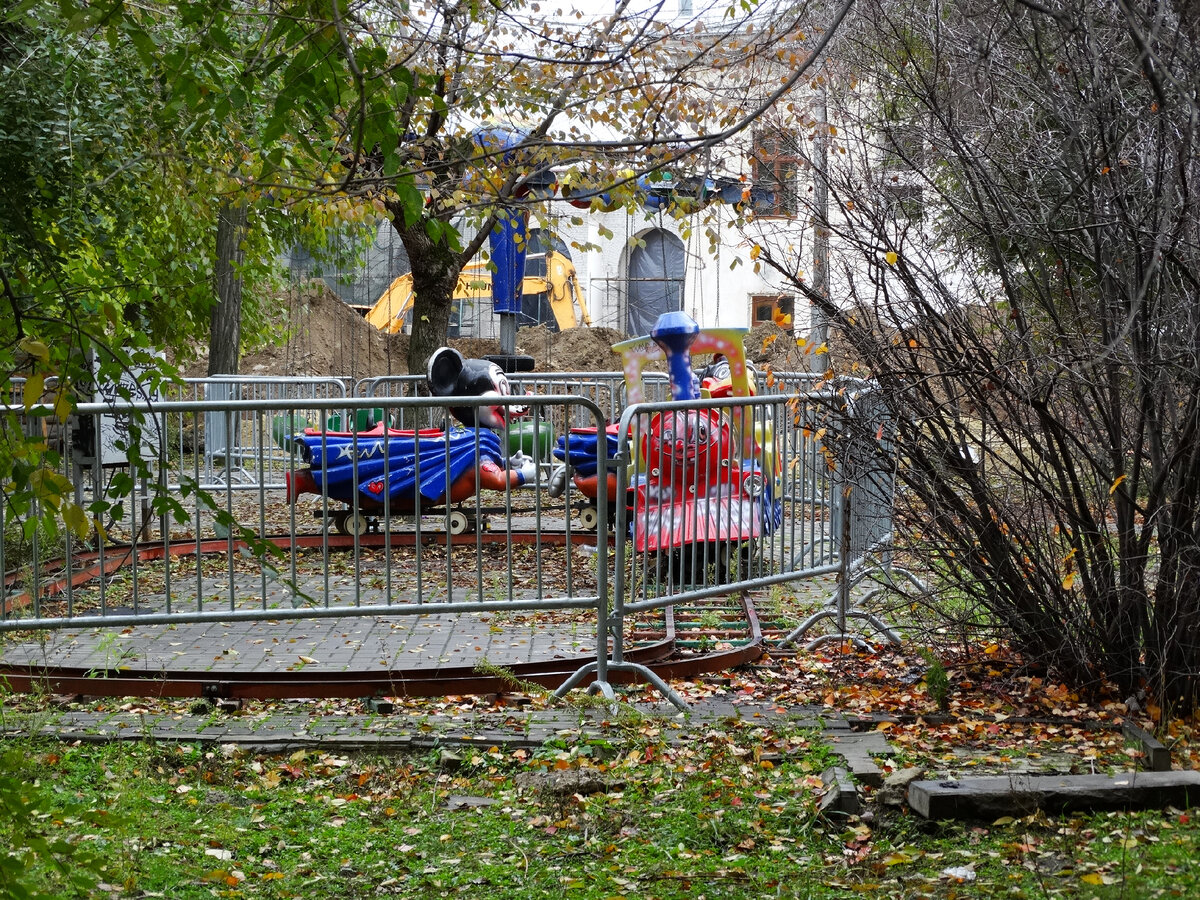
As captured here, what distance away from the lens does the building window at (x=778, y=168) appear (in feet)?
19.5

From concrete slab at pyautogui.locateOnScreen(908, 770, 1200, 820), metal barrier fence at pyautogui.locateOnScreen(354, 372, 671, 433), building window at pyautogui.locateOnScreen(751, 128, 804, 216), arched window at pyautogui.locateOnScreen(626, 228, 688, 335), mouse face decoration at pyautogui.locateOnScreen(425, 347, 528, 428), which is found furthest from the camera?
arched window at pyautogui.locateOnScreen(626, 228, 688, 335)

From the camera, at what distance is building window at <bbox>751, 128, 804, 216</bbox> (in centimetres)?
594

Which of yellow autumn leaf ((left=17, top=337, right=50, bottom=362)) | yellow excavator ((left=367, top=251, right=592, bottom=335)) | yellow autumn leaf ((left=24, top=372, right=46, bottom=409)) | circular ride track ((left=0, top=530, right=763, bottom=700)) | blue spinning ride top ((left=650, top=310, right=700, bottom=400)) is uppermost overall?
yellow excavator ((left=367, top=251, right=592, bottom=335))

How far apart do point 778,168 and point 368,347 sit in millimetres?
22684

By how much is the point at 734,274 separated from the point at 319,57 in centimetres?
2799

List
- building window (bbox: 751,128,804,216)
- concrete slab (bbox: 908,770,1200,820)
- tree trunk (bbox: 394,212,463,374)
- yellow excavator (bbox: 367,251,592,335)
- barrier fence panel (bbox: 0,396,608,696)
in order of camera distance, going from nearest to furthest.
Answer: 1. concrete slab (bbox: 908,770,1200,820)
2. building window (bbox: 751,128,804,216)
3. barrier fence panel (bbox: 0,396,608,696)
4. tree trunk (bbox: 394,212,463,374)
5. yellow excavator (bbox: 367,251,592,335)

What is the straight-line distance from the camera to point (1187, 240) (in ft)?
15.3

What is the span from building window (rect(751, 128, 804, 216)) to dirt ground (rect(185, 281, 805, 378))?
64.5 ft

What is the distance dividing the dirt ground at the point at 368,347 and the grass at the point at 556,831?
21902 mm

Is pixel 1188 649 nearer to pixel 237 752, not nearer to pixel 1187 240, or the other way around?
pixel 1187 240

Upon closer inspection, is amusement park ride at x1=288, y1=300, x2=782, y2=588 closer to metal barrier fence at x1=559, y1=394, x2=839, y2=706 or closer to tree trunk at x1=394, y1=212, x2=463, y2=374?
metal barrier fence at x1=559, y1=394, x2=839, y2=706

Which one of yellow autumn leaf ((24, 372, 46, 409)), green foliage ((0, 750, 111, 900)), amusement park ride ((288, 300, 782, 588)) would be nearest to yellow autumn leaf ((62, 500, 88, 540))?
yellow autumn leaf ((24, 372, 46, 409))

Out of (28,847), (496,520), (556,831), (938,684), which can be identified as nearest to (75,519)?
(28,847)

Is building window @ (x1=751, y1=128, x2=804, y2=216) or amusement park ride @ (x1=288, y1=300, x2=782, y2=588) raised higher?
building window @ (x1=751, y1=128, x2=804, y2=216)
